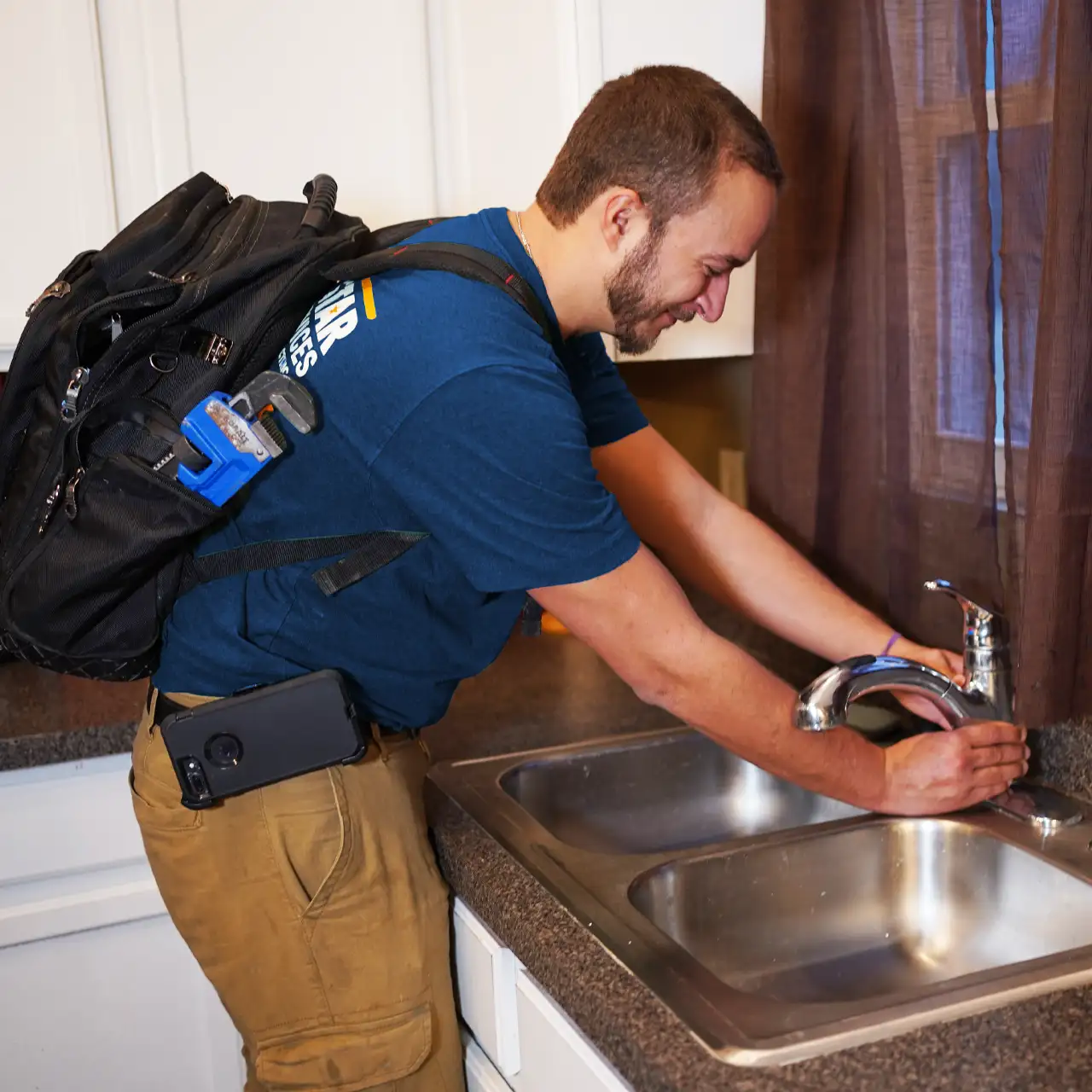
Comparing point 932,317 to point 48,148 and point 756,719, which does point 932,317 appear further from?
point 48,148

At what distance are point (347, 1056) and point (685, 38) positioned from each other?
1219mm

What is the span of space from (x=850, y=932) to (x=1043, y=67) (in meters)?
0.79

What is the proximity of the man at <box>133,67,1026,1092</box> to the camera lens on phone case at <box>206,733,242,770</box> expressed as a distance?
53 mm

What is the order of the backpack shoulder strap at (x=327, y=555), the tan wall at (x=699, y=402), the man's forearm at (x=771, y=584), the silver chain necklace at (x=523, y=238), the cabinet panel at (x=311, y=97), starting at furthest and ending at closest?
the tan wall at (x=699, y=402)
the cabinet panel at (x=311, y=97)
the man's forearm at (x=771, y=584)
the silver chain necklace at (x=523, y=238)
the backpack shoulder strap at (x=327, y=555)

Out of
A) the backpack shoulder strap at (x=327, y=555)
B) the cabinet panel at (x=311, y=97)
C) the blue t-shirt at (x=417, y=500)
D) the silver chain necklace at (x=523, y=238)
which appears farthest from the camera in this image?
the cabinet panel at (x=311, y=97)

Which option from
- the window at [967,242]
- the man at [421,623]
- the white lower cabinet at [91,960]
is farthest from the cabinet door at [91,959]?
the window at [967,242]

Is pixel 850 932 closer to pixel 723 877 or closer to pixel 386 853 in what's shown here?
pixel 723 877

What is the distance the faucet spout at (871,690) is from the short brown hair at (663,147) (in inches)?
16.4

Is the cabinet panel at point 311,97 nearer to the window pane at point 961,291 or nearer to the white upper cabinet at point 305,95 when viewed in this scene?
the white upper cabinet at point 305,95

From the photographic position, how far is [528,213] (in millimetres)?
1154

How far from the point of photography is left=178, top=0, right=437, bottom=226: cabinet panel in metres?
1.45

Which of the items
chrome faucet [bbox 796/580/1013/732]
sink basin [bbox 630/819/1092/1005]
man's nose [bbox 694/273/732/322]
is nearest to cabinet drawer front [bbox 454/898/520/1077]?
sink basin [bbox 630/819/1092/1005]

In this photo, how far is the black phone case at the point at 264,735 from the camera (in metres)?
1.05

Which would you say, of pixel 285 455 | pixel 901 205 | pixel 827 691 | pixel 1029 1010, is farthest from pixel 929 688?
pixel 285 455
